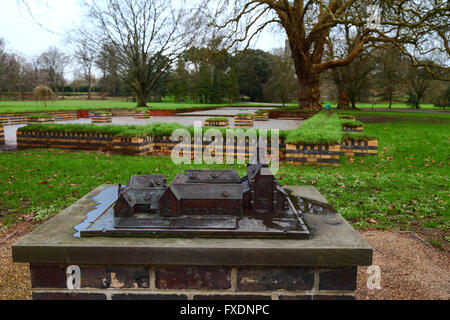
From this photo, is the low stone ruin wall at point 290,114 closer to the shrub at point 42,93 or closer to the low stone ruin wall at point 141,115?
the low stone ruin wall at point 141,115

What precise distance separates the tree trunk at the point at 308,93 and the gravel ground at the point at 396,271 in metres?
23.3

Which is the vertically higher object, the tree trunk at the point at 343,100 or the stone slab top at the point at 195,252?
the tree trunk at the point at 343,100

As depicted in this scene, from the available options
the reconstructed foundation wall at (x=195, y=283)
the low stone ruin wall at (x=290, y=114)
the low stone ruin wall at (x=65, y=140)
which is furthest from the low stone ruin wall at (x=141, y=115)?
the reconstructed foundation wall at (x=195, y=283)

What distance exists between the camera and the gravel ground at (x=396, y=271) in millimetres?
3178

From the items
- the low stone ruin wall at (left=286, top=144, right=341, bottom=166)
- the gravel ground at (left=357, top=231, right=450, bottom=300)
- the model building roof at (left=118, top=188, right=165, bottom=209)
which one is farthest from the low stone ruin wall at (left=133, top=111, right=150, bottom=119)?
the model building roof at (left=118, top=188, right=165, bottom=209)

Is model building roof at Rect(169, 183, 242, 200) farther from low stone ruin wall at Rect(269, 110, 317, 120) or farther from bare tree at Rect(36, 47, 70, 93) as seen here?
bare tree at Rect(36, 47, 70, 93)

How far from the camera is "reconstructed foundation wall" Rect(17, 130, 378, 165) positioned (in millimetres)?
8867

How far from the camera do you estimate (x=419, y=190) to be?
6.46m

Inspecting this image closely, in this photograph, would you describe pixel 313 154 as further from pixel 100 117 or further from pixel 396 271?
pixel 100 117

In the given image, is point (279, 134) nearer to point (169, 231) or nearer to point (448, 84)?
point (169, 231)

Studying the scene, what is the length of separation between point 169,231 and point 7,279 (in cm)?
239

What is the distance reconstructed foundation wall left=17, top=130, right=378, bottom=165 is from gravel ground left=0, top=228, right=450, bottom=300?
174 inches
